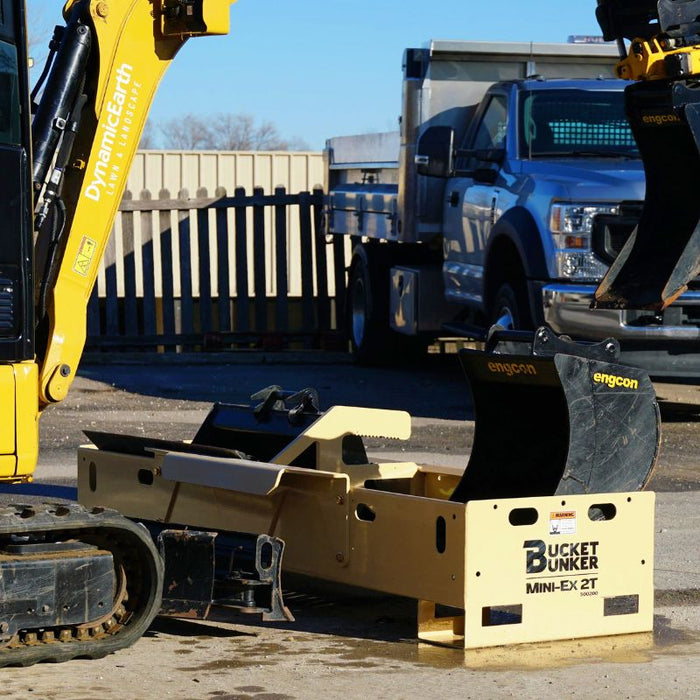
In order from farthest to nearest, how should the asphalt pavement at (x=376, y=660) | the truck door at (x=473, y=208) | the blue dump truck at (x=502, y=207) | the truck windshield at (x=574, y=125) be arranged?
the truck door at (x=473, y=208), the truck windshield at (x=574, y=125), the blue dump truck at (x=502, y=207), the asphalt pavement at (x=376, y=660)

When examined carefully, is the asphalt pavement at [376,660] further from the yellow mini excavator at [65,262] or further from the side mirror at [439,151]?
the side mirror at [439,151]

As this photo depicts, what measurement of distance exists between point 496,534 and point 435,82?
30.0 ft

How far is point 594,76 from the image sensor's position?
1518 cm

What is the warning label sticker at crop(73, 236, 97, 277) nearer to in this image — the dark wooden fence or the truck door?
the truck door

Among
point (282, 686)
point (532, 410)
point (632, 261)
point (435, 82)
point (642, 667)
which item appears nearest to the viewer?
point (282, 686)

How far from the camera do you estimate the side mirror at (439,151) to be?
12.6m

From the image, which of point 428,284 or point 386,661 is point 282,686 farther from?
point 428,284

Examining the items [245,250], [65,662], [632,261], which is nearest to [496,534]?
[65,662]

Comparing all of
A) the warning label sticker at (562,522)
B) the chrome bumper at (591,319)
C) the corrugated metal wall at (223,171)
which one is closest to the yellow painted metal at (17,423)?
the warning label sticker at (562,522)

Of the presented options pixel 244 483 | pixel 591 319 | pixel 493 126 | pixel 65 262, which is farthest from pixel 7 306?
pixel 493 126

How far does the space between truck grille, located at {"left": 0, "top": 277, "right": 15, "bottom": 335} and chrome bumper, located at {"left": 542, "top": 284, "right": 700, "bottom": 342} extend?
6.51 m

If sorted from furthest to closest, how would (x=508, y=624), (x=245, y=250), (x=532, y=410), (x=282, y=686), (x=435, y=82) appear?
(x=245, y=250) < (x=435, y=82) < (x=532, y=410) < (x=508, y=624) < (x=282, y=686)

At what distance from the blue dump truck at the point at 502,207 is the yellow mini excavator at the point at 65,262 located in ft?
17.7

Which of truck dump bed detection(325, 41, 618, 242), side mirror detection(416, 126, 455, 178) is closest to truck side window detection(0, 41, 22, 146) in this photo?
side mirror detection(416, 126, 455, 178)
